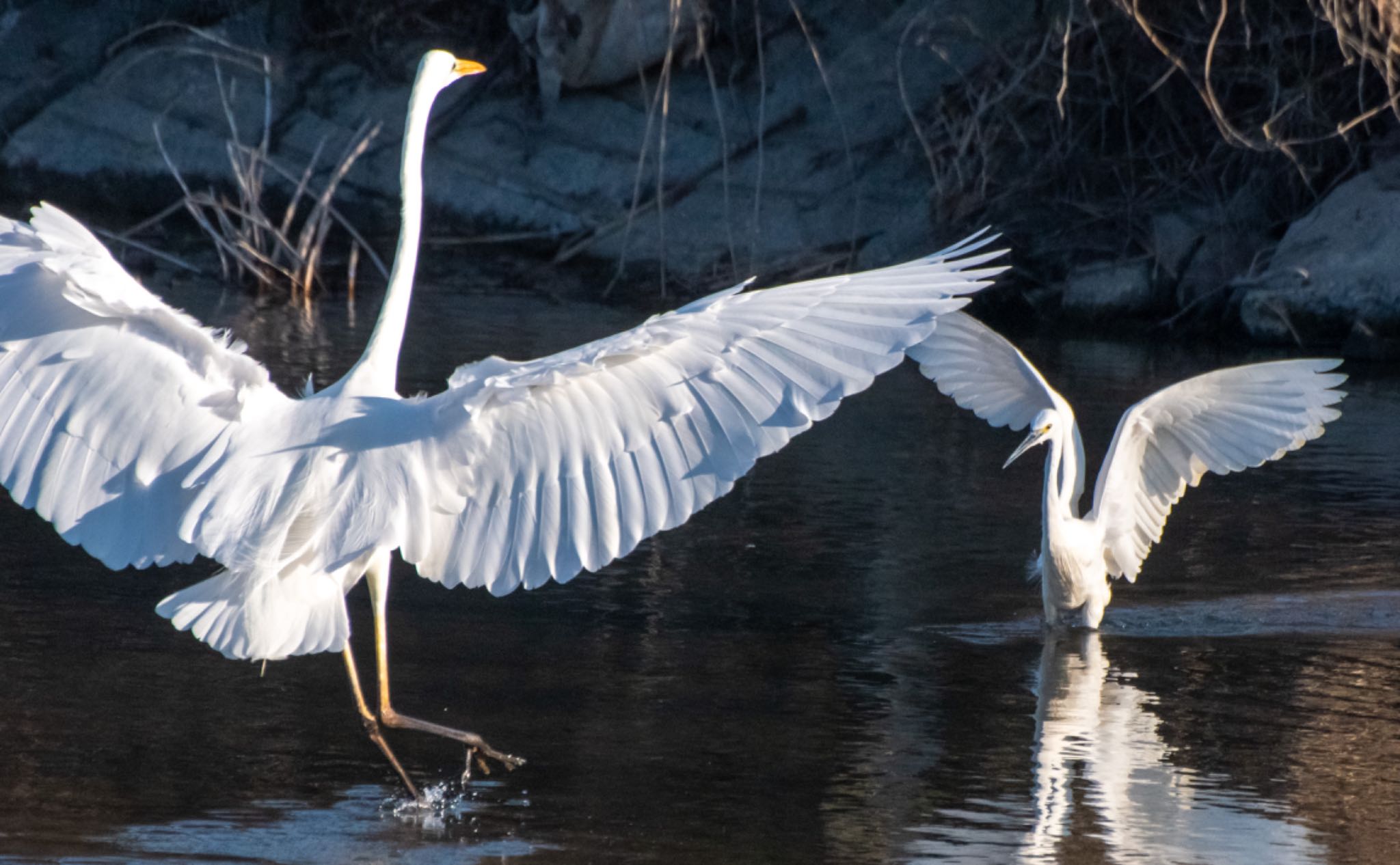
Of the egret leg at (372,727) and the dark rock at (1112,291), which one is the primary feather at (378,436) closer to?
the egret leg at (372,727)

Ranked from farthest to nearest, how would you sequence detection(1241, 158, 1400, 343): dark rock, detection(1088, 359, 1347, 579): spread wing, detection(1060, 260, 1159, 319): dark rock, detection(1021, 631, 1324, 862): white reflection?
detection(1060, 260, 1159, 319): dark rock
detection(1241, 158, 1400, 343): dark rock
detection(1088, 359, 1347, 579): spread wing
detection(1021, 631, 1324, 862): white reflection

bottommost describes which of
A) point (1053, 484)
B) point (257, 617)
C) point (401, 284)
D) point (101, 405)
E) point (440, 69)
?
point (257, 617)

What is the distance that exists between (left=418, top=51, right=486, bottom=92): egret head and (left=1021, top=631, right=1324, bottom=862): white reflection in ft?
8.94

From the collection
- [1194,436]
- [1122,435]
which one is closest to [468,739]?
[1122,435]

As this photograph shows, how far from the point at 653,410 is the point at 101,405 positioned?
136 cm

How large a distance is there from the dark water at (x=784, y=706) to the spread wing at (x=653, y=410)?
32.6 inches

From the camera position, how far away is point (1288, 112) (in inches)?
564

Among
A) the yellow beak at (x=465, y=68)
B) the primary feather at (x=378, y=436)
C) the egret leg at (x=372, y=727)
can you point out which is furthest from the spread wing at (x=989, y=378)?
the egret leg at (x=372, y=727)

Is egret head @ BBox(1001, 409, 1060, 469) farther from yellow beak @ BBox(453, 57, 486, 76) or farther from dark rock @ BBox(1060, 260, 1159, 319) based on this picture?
dark rock @ BBox(1060, 260, 1159, 319)

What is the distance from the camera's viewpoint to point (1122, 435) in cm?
718

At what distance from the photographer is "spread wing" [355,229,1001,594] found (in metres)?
4.28

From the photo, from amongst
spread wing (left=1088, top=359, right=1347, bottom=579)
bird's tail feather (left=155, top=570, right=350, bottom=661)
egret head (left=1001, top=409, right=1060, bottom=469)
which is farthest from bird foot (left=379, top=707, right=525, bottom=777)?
spread wing (left=1088, top=359, right=1347, bottom=579)

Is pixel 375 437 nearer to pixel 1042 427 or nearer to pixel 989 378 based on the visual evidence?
pixel 1042 427

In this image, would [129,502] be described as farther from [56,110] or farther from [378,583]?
[56,110]
